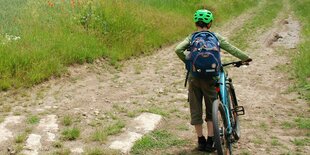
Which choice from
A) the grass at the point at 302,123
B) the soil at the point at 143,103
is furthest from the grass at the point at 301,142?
the grass at the point at 302,123

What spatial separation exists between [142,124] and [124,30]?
269 inches

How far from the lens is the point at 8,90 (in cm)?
881

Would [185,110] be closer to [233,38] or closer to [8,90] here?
[8,90]

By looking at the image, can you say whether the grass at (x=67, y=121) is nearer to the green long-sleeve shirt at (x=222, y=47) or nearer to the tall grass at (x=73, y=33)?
the tall grass at (x=73, y=33)

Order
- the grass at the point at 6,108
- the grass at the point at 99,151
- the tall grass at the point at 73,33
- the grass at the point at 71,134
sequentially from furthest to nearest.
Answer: the tall grass at the point at 73,33
the grass at the point at 6,108
the grass at the point at 71,134
the grass at the point at 99,151

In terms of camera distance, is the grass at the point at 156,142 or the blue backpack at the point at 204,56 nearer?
the blue backpack at the point at 204,56

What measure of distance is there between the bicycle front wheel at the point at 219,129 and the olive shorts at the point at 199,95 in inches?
8.7

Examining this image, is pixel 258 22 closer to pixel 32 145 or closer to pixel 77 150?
pixel 77 150

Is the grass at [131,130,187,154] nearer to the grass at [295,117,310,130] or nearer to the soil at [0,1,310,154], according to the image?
the soil at [0,1,310,154]

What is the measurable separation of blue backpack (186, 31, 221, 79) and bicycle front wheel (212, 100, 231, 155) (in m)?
0.42

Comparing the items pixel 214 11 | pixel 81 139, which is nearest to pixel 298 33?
pixel 214 11

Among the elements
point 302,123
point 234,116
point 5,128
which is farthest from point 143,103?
point 302,123

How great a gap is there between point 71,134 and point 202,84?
7.69ft

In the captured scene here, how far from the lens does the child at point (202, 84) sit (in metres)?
5.44
